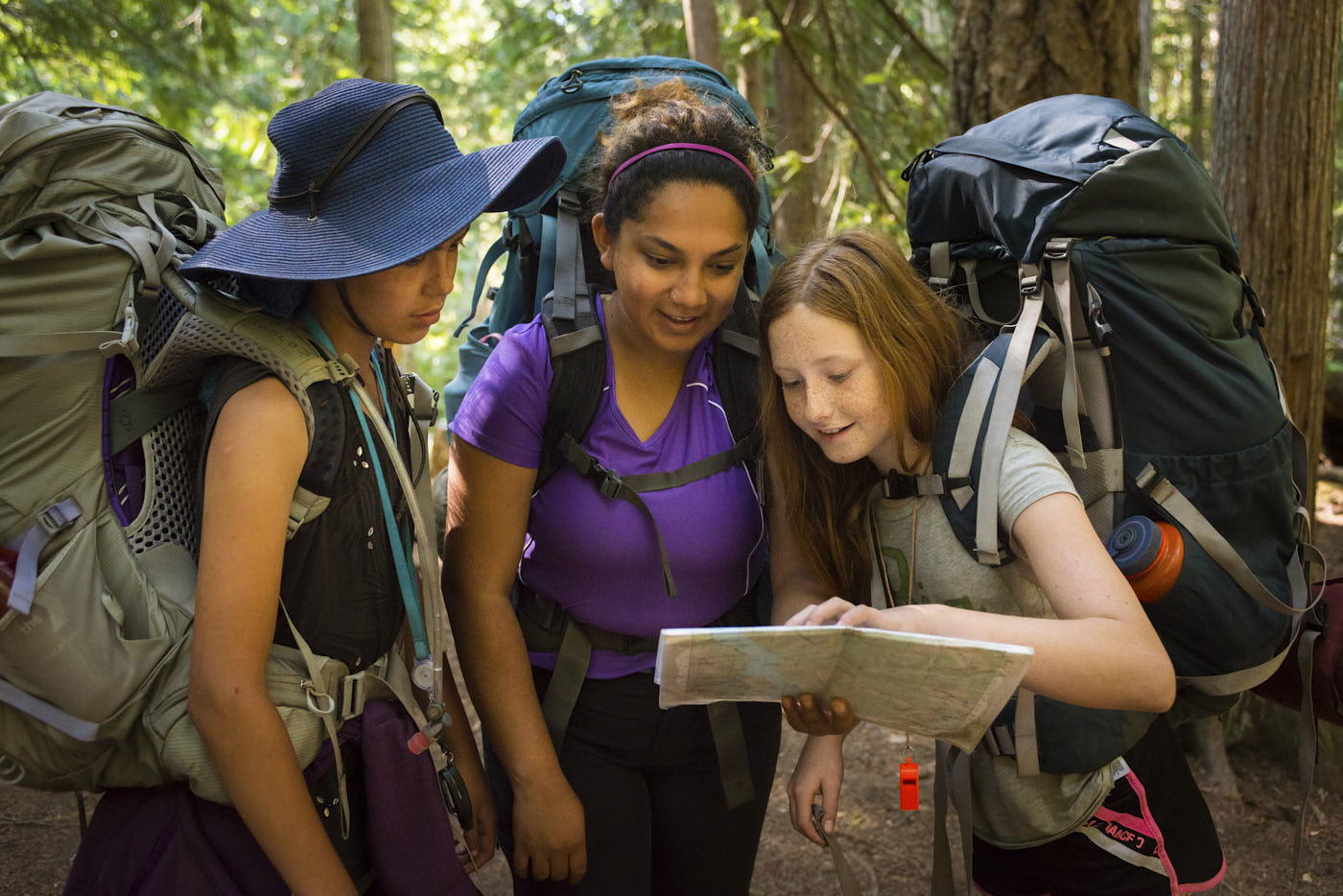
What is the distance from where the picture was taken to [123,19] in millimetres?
7508

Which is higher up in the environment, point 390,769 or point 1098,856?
point 390,769

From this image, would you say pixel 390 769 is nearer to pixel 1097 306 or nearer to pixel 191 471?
pixel 191 471

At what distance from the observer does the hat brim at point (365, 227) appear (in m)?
1.67

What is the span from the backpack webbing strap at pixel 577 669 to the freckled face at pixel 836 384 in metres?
0.58

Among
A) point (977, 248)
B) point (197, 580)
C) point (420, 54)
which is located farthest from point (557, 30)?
point (420, 54)

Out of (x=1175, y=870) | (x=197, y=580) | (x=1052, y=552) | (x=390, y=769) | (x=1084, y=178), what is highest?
(x=1084, y=178)

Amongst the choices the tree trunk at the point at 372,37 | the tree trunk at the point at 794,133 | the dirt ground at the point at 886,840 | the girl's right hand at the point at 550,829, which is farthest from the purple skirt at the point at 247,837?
the tree trunk at the point at 372,37

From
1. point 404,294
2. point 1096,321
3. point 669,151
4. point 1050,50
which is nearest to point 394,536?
point 404,294

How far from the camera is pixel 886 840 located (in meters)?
4.07

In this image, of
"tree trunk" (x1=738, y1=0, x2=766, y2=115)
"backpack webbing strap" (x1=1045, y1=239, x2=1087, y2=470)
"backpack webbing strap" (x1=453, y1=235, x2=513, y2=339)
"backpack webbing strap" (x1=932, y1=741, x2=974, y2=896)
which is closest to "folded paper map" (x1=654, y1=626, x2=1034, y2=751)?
"backpack webbing strap" (x1=932, y1=741, x2=974, y2=896)

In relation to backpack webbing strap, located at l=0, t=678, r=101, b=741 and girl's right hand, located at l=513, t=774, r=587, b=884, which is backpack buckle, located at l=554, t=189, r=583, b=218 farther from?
backpack webbing strap, located at l=0, t=678, r=101, b=741

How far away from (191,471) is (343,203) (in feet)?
1.84

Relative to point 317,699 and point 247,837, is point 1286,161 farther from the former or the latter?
point 247,837

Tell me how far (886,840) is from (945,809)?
6.88 ft
